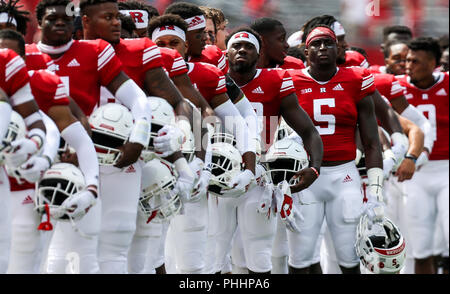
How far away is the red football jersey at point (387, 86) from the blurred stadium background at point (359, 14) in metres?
1.99

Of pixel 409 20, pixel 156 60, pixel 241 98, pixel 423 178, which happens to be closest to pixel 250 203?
pixel 241 98

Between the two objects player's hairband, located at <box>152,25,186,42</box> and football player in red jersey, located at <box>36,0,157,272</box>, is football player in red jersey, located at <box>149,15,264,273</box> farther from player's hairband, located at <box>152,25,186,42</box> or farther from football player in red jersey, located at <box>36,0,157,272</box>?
football player in red jersey, located at <box>36,0,157,272</box>

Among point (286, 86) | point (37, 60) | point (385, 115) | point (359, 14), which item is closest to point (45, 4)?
point (37, 60)

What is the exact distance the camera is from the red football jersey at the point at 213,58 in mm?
6082

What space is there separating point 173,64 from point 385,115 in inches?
75.9

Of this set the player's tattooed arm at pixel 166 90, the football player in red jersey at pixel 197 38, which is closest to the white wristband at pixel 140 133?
the player's tattooed arm at pixel 166 90

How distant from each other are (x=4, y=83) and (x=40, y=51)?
546mm

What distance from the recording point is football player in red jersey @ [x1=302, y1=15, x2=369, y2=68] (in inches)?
282

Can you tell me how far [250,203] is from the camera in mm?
5730

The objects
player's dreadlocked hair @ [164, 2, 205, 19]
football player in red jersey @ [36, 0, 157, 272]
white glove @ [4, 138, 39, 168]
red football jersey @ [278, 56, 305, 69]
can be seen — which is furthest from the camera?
red football jersey @ [278, 56, 305, 69]

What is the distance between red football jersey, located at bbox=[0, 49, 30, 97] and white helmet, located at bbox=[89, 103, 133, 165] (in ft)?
1.45

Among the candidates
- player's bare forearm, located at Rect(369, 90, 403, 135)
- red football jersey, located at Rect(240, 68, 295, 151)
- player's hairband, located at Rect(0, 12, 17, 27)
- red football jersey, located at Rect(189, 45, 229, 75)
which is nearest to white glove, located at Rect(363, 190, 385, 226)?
red football jersey, located at Rect(240, 68, 295, 151)

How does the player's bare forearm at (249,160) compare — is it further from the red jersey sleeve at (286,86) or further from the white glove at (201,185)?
the red jersey sleeve at (286,86)

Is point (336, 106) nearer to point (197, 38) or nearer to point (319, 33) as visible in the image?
point (319, 33)
